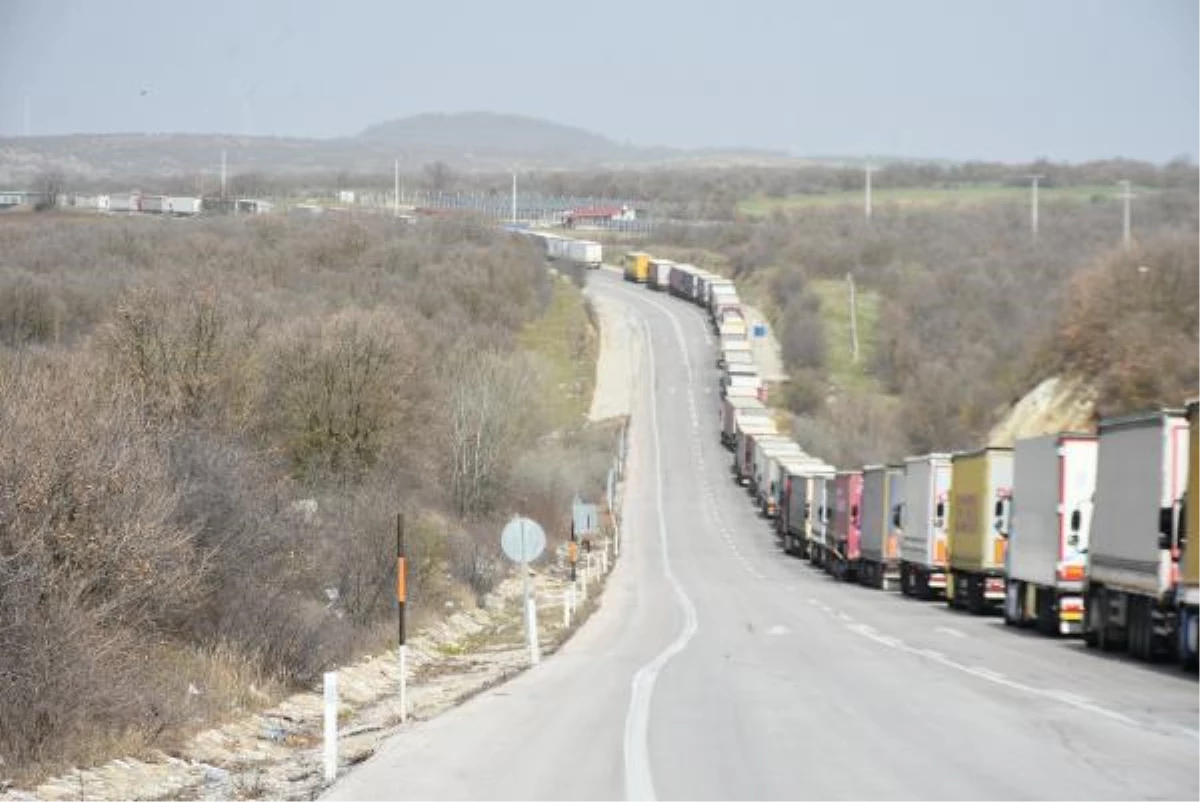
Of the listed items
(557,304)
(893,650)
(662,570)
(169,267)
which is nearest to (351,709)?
(893,650)

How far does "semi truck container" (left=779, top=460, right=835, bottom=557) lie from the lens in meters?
69.6

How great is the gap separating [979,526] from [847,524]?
61.7 ft

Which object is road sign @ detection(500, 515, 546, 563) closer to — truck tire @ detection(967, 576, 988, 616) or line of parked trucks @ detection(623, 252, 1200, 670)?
line of parked trucks @ detection(623, 252, 1200, 670)

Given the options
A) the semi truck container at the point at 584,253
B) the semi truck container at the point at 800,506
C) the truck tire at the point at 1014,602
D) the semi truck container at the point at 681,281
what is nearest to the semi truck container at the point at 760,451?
the semi truck container at the point at 800,506

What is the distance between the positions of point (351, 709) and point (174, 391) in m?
16.6

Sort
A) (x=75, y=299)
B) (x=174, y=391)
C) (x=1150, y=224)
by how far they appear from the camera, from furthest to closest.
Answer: (x=1150, y=224) < (x=75, y=299) < (x=174, y=391)

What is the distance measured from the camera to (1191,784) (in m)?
13.5

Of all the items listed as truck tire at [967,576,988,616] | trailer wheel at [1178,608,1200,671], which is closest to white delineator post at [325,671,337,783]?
trailer wheel at [1178,608,1200,671]

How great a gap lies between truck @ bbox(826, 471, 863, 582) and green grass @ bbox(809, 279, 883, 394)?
73.3m

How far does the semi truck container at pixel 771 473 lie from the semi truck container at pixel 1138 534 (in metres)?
54.0

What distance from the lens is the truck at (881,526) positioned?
1999 inches

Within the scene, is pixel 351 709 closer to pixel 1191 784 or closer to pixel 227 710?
pixel 227 710

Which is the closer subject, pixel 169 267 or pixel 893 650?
pixel 893 650

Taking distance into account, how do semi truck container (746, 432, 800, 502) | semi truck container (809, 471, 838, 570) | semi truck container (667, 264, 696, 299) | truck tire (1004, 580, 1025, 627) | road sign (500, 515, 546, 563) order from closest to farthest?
road sign (500, 515, 546, 563) → truck tire (1004, 580, 1025, 627) → semi truck container (809, 471, 838, 570) → semi truck container (746, 432, 800, 502) → semi truck container (667, 264, 696, 299)
